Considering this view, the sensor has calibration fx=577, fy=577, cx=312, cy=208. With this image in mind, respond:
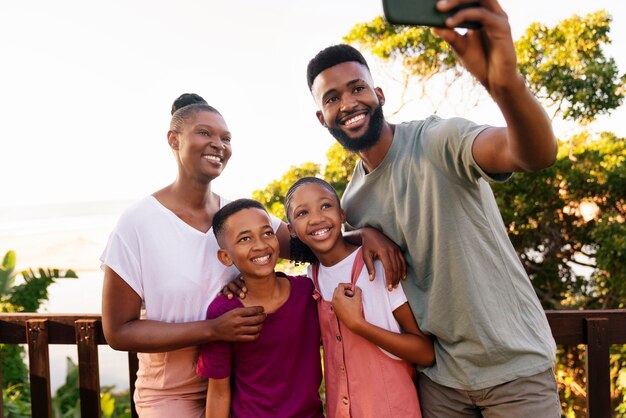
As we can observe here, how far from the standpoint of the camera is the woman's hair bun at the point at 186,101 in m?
2.43

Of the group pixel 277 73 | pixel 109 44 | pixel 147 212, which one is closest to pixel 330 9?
pixel 277 73

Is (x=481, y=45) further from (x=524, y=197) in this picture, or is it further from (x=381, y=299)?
(x=524, y=197)

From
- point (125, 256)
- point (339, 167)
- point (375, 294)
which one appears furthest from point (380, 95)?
point (339, 167)

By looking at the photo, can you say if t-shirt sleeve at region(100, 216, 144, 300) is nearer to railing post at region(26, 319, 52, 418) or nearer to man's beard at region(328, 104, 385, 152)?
railing post at region(26, 319, 52, 418)

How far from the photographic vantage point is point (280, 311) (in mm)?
2143

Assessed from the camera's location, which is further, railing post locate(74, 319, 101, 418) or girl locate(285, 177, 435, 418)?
railing post locate(74, 319, 101, 418)

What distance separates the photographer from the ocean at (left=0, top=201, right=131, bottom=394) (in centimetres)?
1247

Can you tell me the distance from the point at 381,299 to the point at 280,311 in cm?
38

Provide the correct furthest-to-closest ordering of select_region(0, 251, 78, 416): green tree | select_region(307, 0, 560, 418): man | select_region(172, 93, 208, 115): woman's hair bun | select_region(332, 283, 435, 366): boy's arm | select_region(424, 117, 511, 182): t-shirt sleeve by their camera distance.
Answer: select_region(0, 251, 78, 416): green tree → select_region(172, 93, 208, 115): woman's hair bun → select_region(332, 283, 435, 366): boy's arm → select_region(307, 0, 560, 418): man → select_region(424, 117, 511, 182): t-shirt sleeve

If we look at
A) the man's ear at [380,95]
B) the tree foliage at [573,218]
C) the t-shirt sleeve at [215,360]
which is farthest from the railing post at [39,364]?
the tree foliage at [573,218]

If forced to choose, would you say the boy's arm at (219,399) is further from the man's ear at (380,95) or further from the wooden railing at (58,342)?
the man's ear at (380,95)

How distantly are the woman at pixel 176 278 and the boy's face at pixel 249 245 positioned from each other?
12 cm

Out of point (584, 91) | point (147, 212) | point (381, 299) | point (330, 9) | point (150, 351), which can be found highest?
point (330, 9)

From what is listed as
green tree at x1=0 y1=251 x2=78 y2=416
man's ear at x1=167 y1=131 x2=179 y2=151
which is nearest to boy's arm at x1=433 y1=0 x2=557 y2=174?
man's ear at x1=167 y1=131 x2=179 y2=151
